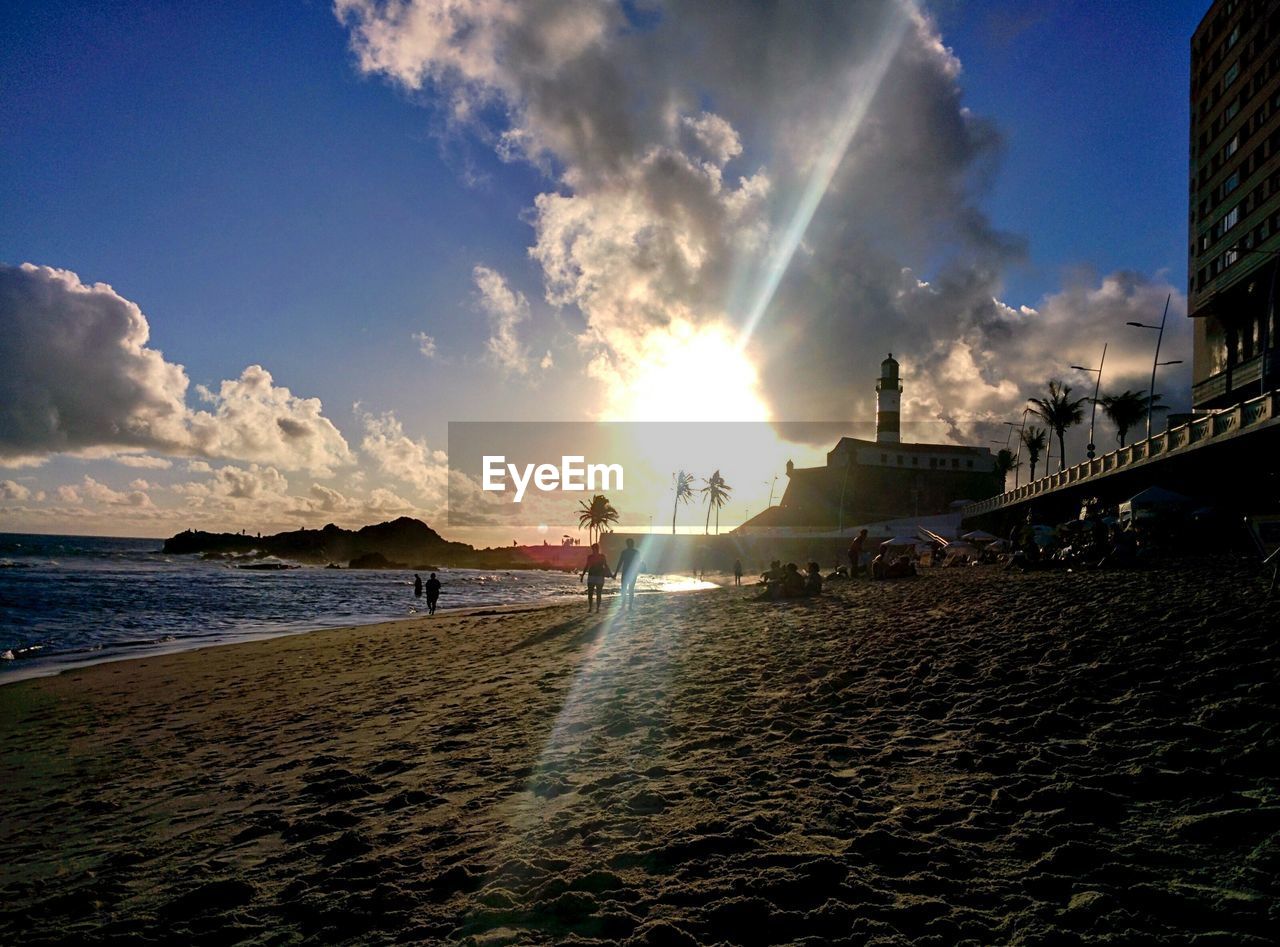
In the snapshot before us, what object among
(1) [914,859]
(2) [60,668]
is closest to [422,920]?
(1) [914,859]

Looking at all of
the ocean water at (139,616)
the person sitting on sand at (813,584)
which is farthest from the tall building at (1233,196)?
the ocean water at (139,616)

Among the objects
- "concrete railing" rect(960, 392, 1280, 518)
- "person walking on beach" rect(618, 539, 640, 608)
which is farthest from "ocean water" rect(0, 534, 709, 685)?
"concrete railing" rect(960, 392, 1280, 518)

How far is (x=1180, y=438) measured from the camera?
31047 mm

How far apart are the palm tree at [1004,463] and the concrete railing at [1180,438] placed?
4911 centimetres

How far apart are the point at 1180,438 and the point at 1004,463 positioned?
76050mm

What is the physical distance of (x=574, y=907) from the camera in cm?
403

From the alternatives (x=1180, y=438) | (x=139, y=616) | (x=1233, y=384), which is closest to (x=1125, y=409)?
(x=1233, y=384)

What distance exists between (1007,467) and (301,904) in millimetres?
110123

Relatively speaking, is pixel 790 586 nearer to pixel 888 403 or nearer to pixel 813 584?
pixel 813 584

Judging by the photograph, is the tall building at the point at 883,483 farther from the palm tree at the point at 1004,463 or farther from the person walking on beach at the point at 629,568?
the person walking on beach at the point at 629,568

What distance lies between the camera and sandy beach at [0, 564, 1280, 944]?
152 inches

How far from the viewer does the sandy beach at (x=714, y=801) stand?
12.7 ft

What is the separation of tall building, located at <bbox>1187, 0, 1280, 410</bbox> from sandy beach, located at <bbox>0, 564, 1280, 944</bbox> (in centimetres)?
5301

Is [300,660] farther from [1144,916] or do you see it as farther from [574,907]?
[1144,916]
